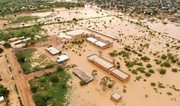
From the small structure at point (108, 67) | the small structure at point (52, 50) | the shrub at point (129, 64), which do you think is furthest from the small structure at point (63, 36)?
the shrub at point (129, 64)

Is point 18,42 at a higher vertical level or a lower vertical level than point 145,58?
higher

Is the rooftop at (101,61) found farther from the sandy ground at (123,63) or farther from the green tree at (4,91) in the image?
the green tree at (4,91)

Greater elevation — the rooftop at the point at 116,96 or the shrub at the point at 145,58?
the shrub at the point at 145,58

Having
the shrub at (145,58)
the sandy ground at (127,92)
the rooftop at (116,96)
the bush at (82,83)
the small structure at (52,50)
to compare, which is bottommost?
the sandy ground at (127,92)

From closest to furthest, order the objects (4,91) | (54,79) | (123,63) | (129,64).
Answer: (4,91)
(54,79)
(129,64)
(123,63)

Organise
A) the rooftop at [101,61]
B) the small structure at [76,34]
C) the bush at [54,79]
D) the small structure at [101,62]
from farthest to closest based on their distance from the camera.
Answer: the small structure at [76,34]
the rooftop at [101,61]
the small structure at [101,62]
the bush at [54,79]

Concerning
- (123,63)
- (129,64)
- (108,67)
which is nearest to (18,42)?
(108,67)

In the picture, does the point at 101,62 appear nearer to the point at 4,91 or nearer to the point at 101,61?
the point at 101,61

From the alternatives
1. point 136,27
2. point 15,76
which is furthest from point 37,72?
point 136,27

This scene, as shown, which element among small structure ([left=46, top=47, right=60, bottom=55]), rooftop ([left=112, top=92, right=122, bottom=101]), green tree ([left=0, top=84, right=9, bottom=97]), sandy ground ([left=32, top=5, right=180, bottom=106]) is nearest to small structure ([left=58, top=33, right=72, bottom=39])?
sandy ground ([left=32, top=5, right=180, bottom=106])
